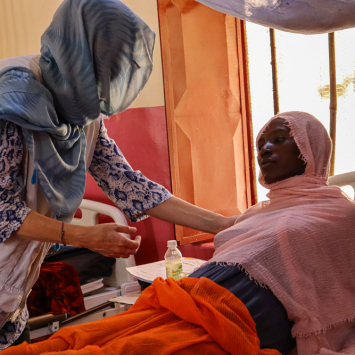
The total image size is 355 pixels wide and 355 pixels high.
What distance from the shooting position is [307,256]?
3.95ft

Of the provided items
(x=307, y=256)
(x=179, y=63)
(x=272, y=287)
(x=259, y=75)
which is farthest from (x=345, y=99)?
(x=272, y=287)

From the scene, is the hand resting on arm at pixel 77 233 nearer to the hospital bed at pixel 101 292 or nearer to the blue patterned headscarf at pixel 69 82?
the blue patterned headscarf at pixel 69 82

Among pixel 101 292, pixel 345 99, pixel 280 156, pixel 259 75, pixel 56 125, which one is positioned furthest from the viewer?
pixel 259 75

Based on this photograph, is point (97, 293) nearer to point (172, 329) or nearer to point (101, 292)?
point (101, 292)

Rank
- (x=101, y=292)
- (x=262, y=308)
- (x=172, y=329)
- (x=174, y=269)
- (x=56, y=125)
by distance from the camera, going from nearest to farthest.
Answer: (x=172, y=329)
(x=262, y=308)
(x=56, y=125)
(x=174, y=269)
(x=101, y=292)

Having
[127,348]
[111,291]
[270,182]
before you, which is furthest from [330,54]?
[127,348]

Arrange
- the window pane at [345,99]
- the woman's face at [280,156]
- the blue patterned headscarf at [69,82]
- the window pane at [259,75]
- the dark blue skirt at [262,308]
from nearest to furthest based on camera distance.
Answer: the dark blue skirt at [262,308] < the blue patterned headscarf at [69,82] < the woman's face at [280,156] < the window pane at [345,99] < the window pane at [259,75]

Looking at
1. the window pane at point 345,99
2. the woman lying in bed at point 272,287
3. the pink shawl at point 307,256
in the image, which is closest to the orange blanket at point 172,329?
the woman lying in bed at point 272,287

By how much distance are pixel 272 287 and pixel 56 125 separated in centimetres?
73

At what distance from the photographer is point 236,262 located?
3.87 feet

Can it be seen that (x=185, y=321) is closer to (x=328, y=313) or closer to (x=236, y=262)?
(x=236, y=262)

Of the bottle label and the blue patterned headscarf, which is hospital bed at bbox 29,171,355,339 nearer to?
the bottle label

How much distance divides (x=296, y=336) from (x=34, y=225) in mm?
726

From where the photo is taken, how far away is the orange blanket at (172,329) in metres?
0.92
